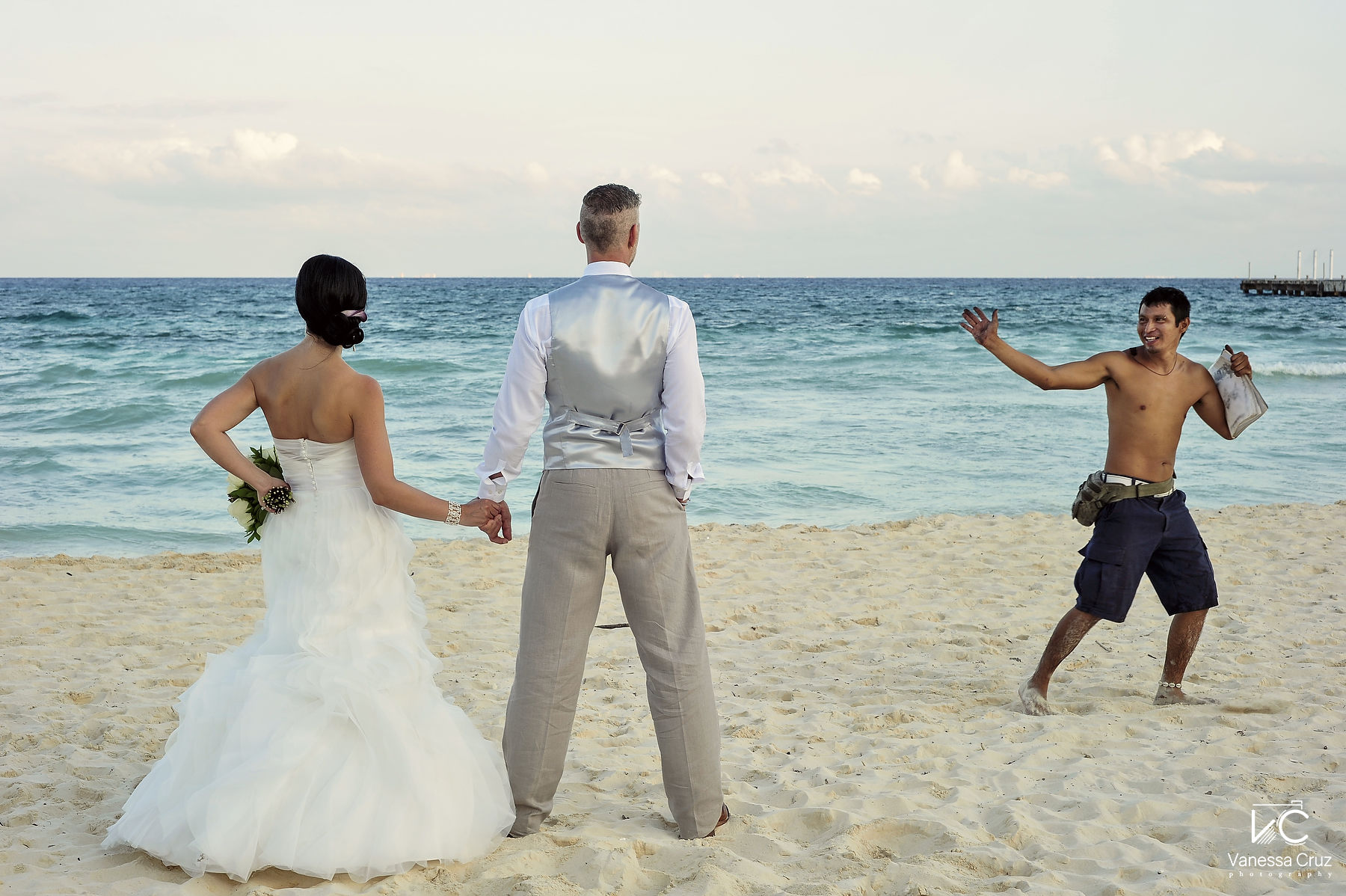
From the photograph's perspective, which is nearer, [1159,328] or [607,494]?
[607,494]

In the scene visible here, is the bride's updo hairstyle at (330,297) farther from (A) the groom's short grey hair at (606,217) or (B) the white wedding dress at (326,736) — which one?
(A) the groom's short grey hair at (606,217)

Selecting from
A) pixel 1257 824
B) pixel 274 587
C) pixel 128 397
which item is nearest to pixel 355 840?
pixel 274 587

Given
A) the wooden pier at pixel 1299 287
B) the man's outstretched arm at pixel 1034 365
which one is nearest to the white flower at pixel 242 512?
the man's outstretched arm at pixel 1034 365

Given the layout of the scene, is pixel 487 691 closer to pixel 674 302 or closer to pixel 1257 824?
pixel 674 302

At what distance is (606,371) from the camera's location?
3.06m

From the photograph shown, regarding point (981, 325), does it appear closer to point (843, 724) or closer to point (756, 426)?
point (843, 724)

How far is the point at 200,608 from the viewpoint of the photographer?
6.56m

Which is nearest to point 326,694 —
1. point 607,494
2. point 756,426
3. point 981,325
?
point 607,494

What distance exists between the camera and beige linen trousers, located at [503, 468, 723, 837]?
3166mm

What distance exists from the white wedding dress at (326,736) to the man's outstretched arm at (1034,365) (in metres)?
2.48

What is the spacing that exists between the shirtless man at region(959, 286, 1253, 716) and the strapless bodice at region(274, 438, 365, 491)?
2.74 meters

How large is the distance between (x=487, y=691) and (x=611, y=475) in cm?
235

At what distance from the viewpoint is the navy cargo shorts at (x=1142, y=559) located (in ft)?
14.6

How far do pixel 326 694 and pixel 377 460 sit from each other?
2.34ft
